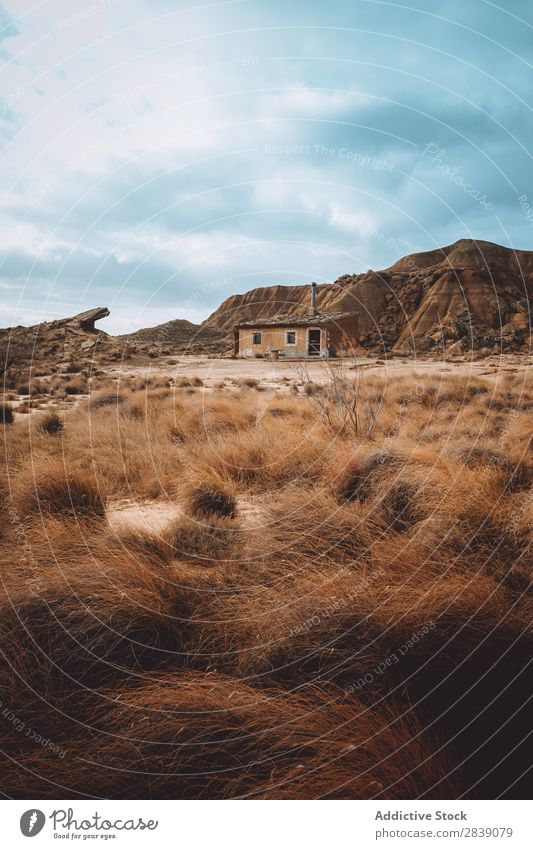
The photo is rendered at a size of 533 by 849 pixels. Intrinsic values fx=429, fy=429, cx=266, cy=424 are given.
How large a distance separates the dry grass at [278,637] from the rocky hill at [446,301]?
4558cm

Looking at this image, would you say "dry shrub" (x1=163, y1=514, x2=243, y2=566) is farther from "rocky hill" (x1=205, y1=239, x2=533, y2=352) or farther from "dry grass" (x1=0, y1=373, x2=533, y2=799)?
"rocky hill" (x1=205, y1=239, x2=533, y2=352)

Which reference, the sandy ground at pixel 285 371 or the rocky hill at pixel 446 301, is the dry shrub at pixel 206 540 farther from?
Answer: the rocky hill at pixel 446 301

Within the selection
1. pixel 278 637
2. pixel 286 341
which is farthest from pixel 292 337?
pixel 278 637

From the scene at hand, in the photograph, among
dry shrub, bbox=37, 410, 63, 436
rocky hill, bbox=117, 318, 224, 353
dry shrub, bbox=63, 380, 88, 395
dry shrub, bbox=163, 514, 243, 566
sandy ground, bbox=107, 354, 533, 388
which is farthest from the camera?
rocky hill, bbox=117, 318, 224, 353

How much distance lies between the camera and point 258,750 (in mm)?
1689

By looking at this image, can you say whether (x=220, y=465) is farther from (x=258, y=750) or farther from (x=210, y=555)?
(x=258, y=750)

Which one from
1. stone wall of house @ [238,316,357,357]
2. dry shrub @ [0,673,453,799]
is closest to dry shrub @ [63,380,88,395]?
dry shrub @ [0,673,453,799]

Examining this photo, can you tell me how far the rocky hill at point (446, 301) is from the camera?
181 feet

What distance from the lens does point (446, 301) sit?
217 ft

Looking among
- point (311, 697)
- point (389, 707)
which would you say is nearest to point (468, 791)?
point (389, 707)

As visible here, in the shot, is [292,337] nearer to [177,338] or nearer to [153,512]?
[177,338]

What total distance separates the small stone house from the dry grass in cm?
2980

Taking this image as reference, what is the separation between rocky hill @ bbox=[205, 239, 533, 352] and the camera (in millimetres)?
55062

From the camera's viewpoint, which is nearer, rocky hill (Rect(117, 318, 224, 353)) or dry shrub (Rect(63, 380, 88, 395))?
dry shrub (Rect(63, 380, 88, 395))
